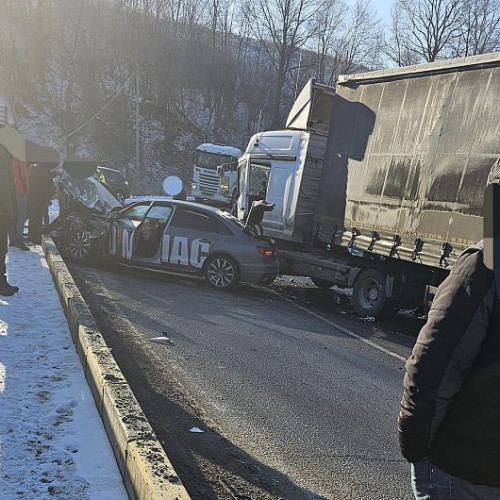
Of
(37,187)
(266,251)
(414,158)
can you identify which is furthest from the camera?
(37,187)

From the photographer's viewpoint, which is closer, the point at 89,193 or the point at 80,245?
the point at 80,245

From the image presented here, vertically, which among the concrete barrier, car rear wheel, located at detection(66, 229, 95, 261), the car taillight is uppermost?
the car taillight

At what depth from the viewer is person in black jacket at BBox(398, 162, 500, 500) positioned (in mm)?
1634

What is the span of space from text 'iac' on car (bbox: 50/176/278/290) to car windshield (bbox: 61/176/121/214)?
0.08 meters

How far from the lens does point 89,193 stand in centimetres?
1170

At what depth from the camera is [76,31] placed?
41.8m

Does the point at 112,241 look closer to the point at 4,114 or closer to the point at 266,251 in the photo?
the point at 266,251

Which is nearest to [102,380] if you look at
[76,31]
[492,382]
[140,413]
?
Result: [140,413]

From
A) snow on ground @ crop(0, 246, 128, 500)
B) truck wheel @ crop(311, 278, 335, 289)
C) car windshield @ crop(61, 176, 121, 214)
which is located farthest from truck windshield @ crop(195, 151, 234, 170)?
snow on ground @ crop(0, 246, 128, 500)

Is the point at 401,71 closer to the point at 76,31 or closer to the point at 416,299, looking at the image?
the point at 416,299

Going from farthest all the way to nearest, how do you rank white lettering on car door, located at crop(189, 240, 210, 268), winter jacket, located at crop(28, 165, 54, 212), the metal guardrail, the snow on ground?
the metal guardrail → winter jacket, located at crop(28, 165, 54, 212) → white lettering on car door, located at crop(189, 240, 210, 268) → the snow on ground

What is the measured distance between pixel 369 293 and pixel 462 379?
8.13 meters

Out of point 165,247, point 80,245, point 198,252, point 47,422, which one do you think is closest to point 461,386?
point 47,422

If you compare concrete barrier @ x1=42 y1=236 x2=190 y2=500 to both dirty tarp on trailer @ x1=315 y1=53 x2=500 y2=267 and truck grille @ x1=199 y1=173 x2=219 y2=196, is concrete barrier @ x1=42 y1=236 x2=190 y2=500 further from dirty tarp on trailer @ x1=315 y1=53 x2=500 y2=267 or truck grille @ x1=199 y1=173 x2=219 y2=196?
truck grille @ x1=199 y1=173 x2=219 y2=196
